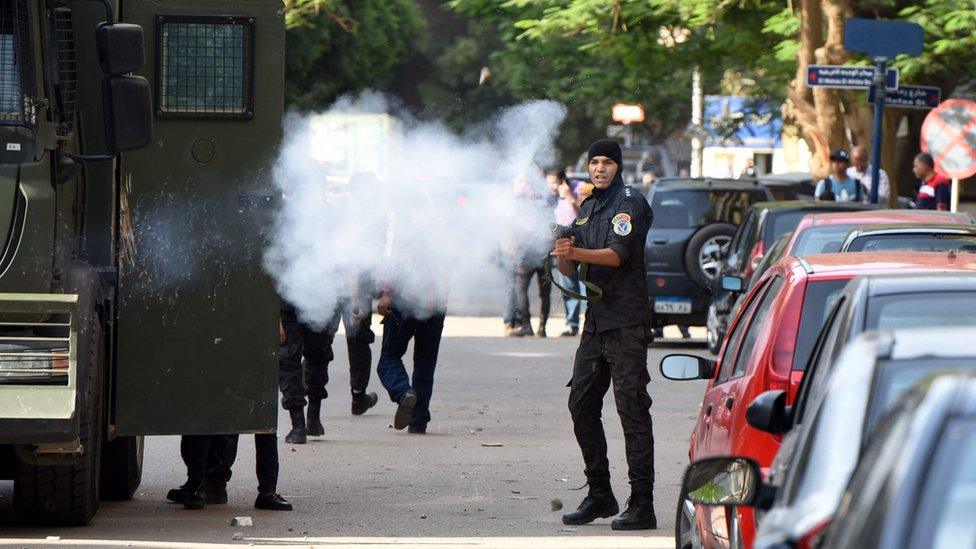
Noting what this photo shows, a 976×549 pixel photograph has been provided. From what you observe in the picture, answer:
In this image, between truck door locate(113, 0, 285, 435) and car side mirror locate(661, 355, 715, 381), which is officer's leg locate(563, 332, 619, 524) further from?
truck door locate(113, 0, 285, 435)

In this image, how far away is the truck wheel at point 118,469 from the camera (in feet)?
33.3

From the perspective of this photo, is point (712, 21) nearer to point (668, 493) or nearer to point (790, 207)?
point (790, 207)

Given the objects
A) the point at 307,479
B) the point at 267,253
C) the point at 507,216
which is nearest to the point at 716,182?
the point at 507,216

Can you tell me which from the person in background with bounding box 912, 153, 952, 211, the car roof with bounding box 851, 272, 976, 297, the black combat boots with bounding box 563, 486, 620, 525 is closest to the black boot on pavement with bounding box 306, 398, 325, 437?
the black combat boots with bounding box 563, 486, 620, 525

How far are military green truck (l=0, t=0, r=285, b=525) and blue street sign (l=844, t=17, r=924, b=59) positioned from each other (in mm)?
11557

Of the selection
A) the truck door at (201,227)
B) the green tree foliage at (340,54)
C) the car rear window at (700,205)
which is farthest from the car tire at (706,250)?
the green tree foliage at (340,54)

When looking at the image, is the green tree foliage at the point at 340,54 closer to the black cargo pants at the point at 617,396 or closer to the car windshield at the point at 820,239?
the car windshield at the point at 820,239

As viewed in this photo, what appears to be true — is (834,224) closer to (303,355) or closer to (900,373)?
(303,355)

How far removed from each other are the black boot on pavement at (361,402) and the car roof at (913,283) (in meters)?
9.37

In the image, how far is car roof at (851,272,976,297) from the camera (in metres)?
5.19

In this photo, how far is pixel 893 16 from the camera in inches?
960

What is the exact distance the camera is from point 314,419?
13148 mm

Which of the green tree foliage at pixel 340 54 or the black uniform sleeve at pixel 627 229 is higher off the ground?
the green tree foliage at pixel 340 54

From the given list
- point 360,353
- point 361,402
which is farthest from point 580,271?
point 361,402
